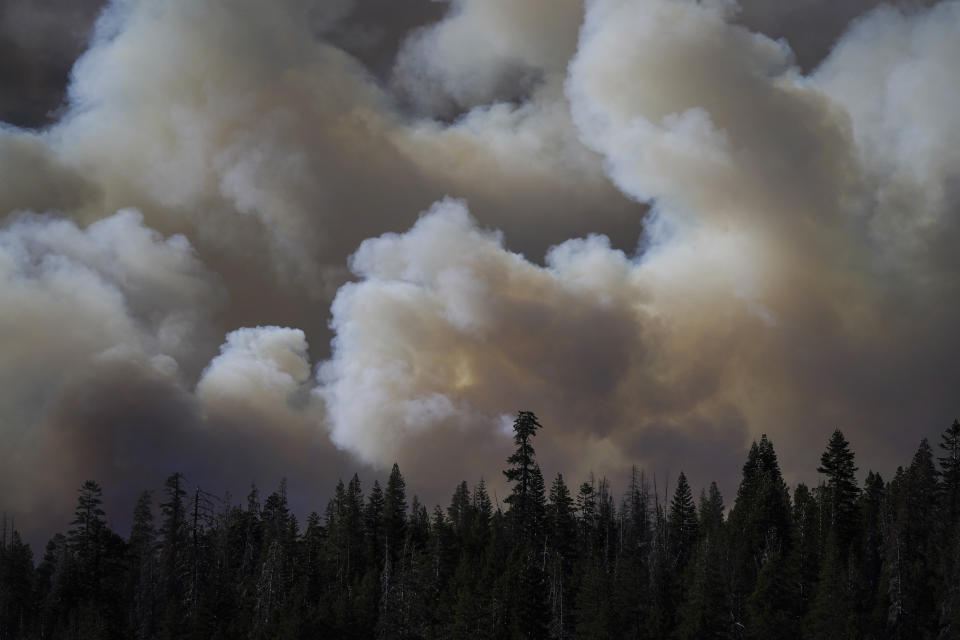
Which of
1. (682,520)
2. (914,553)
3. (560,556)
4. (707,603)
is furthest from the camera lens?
(682,520)

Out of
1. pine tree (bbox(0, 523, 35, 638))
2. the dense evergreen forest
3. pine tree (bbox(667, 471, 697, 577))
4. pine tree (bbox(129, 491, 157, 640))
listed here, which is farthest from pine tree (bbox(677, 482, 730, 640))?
pine tree (bbox(0, 523, 35, 638))

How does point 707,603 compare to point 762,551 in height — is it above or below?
below

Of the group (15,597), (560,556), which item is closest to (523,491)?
(560,556)

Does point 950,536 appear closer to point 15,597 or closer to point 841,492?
point 841,492

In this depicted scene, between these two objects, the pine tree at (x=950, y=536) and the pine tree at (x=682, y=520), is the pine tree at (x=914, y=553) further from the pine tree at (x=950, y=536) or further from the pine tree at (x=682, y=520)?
the pine tree at (x=682, y=520)

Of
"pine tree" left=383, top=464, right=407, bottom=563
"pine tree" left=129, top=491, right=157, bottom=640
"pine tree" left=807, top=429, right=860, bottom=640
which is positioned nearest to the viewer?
"pine tree" left=807, top=429, right=860, bottom=640

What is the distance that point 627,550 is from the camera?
13975 centimetres

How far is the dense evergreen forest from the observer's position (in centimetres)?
10281

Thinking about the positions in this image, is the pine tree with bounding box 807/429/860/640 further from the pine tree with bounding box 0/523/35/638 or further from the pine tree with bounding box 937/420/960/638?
the pine tree with bounding box 0/523/35/638

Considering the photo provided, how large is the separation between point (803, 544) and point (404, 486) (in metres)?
62.0

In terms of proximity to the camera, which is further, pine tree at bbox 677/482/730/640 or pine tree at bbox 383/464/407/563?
pine tree at bbox 383/464/407/563

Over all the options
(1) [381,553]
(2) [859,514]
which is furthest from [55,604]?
(2) [859,514]

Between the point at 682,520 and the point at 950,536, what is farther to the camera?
the point at 682,520

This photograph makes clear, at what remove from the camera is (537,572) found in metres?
103
